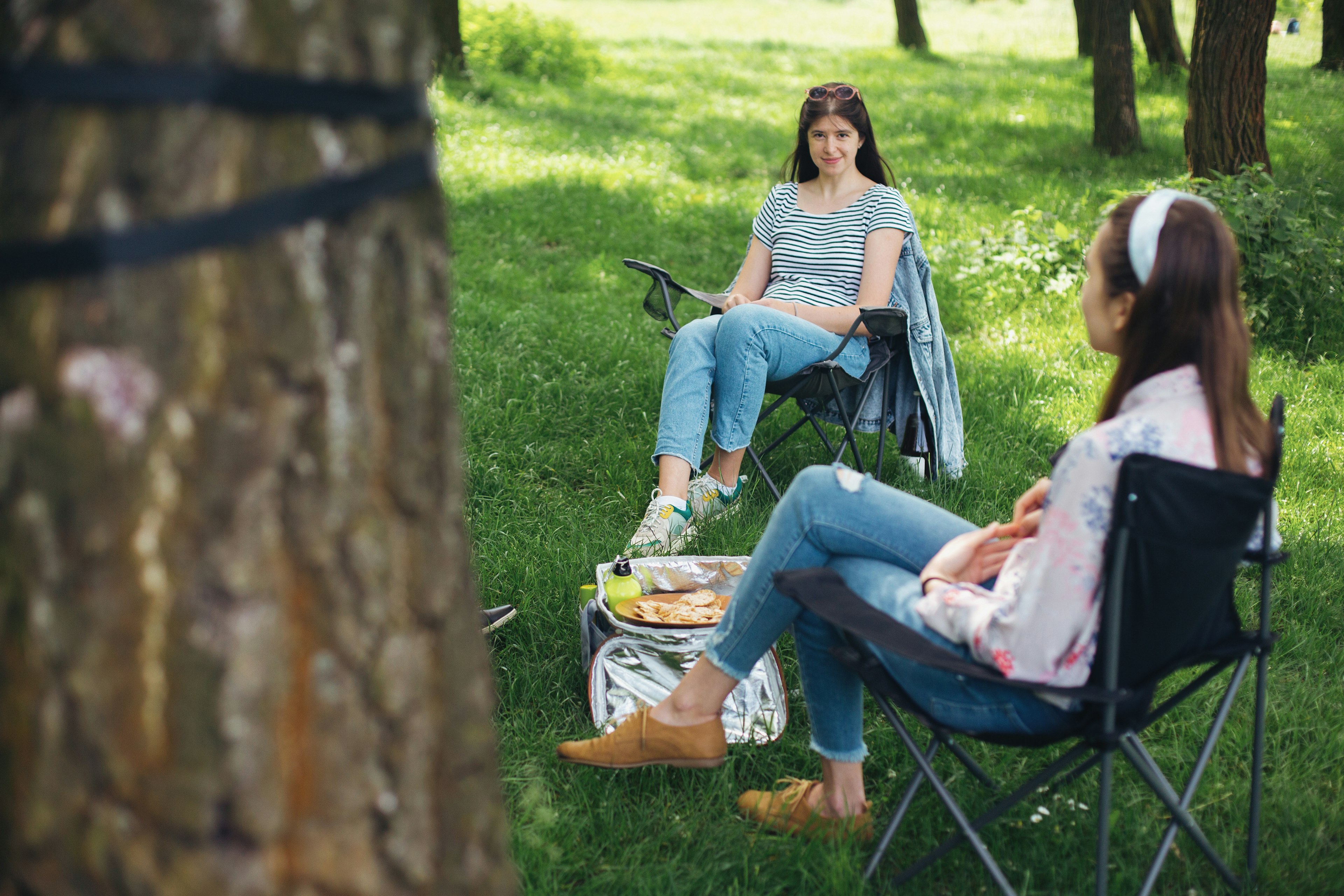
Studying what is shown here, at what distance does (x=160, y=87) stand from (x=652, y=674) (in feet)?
6.46

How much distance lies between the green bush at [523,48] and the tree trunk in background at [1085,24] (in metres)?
6.42

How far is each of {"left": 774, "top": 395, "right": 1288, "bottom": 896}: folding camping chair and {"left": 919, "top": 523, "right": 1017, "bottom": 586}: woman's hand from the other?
0.61 ft

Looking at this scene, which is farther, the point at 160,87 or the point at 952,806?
the point at 952,806

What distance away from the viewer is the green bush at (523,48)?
43.8 feet

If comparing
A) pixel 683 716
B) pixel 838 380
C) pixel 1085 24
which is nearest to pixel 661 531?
pixel 838 380

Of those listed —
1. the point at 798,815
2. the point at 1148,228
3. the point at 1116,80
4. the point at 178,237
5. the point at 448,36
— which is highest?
the point at 448,36

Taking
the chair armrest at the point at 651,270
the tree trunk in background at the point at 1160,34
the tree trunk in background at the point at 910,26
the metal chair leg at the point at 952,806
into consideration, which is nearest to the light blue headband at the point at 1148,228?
the metal chair leg at the point at 952,806

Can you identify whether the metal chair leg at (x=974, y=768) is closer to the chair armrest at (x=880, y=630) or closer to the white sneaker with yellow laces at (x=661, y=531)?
the chair armrest at (x=880, y=630)

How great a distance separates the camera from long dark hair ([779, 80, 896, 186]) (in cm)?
399

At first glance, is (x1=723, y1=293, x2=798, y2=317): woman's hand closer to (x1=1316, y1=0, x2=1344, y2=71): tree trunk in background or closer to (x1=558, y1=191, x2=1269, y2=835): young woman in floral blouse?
(x1=558, y1=191, x2=1269, y2=835): young woman in floral blouse

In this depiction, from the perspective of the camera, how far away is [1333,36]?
1398cm

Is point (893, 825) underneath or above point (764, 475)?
underneath

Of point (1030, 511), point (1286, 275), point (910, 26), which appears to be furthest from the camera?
point (910, 26)

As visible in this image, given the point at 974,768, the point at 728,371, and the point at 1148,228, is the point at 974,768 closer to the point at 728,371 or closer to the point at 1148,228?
the point at 1148,228
